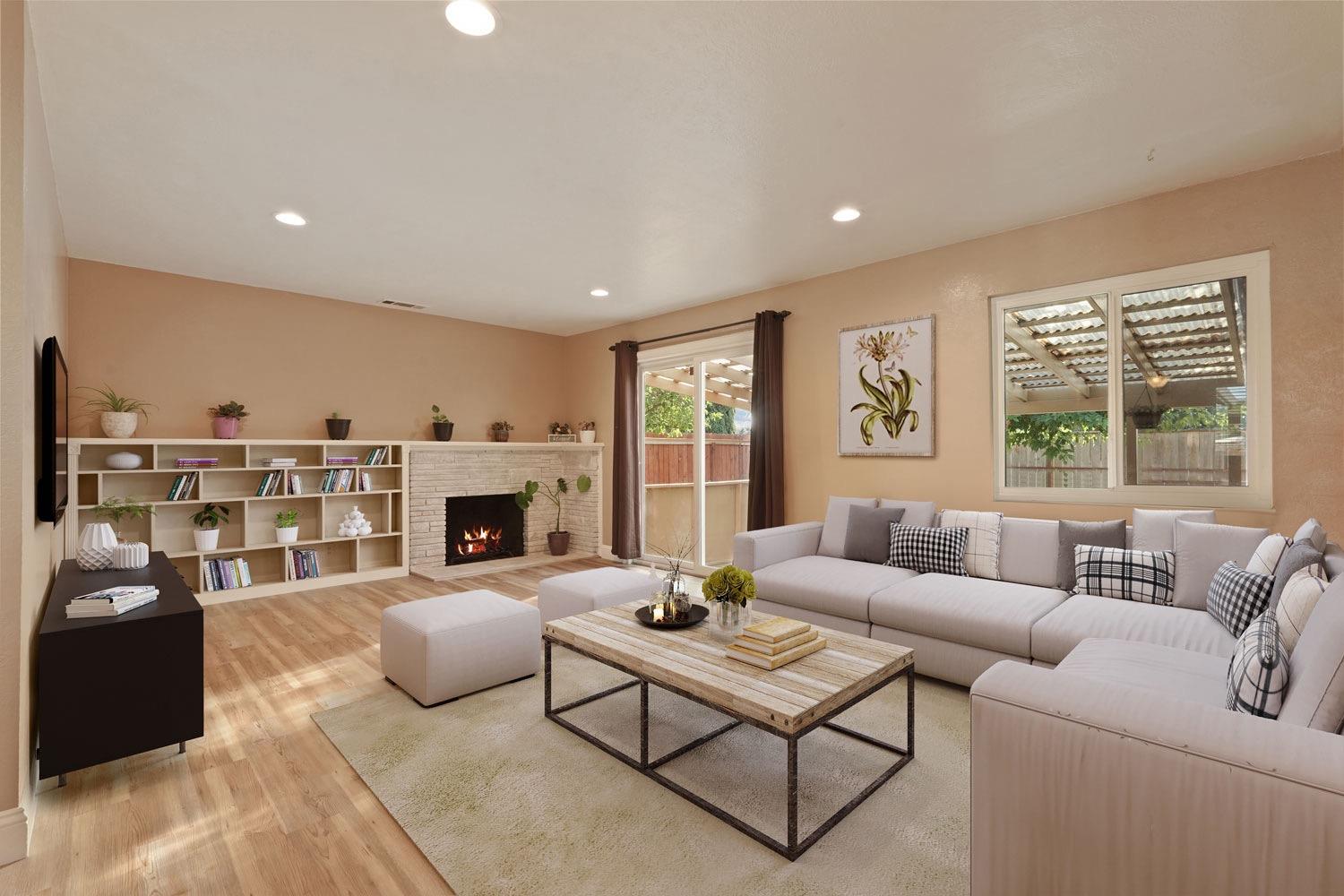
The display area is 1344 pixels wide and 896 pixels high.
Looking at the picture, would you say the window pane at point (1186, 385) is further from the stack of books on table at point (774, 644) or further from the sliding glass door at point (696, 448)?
the sliding glass door at point (696, 448)

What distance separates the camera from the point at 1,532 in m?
1.79

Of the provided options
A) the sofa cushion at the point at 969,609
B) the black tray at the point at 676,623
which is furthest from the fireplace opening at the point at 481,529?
the sofa cushion at the point at 969,609

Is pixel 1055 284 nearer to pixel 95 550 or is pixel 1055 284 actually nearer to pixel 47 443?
pixel 47 443

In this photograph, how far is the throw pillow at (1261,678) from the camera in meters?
1.45

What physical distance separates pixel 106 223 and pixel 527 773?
4.17m

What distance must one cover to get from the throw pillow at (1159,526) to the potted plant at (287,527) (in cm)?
592

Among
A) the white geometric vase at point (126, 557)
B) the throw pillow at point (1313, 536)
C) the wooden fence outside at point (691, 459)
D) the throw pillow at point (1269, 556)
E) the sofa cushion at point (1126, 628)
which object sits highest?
the wooden fence outside at point (691, 459)

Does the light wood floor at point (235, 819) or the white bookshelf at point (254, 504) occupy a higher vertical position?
the white bookshelf at point (254, 504)

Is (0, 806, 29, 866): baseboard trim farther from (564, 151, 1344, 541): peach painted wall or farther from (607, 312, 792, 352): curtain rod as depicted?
(607, 312, 792, 352): curtain rod

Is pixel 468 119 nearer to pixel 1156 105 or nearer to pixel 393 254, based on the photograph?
pixel 393 254

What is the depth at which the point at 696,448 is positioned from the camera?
238 inches

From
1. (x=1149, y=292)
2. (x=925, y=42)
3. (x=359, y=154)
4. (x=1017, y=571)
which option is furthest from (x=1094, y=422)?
(x=359, y=154)

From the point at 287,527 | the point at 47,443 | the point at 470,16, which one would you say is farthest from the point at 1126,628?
the point at 287,527

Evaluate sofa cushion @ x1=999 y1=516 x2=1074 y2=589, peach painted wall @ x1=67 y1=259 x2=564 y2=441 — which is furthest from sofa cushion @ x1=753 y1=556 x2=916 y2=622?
peach painted wall @ x1=67 y1=259 x2=564 y2=441
